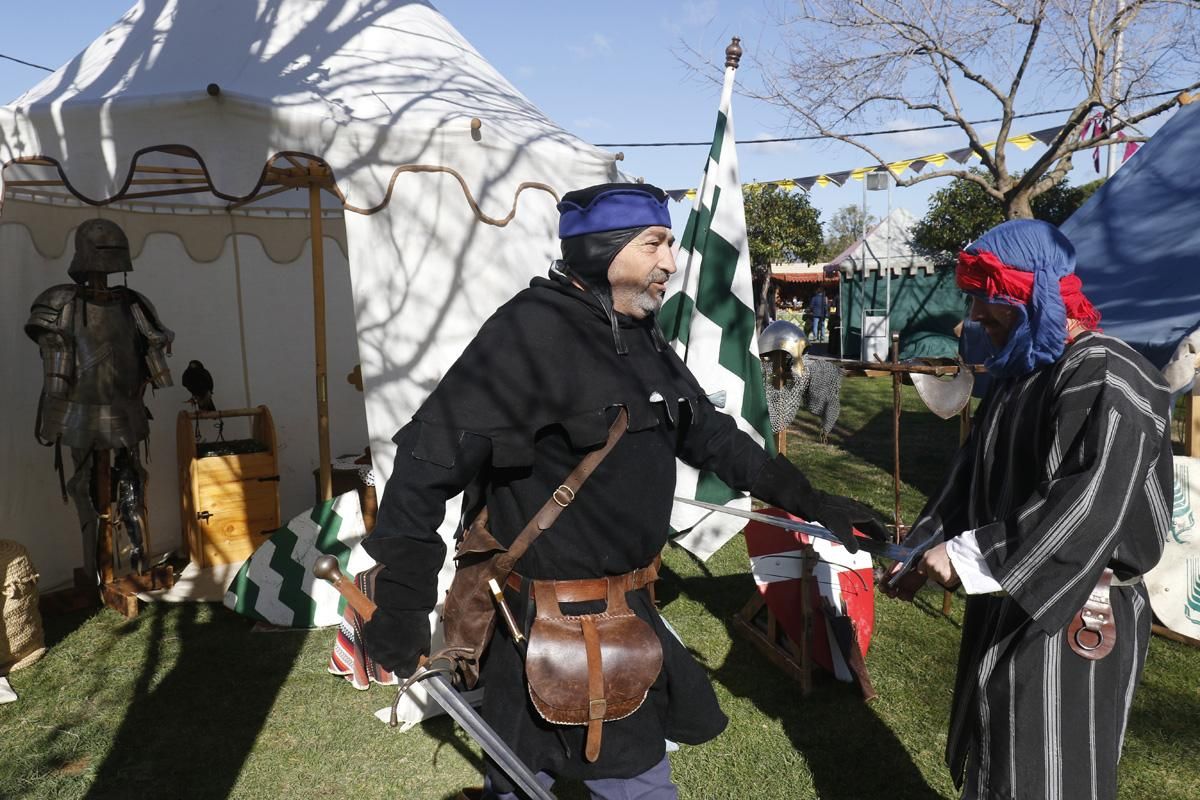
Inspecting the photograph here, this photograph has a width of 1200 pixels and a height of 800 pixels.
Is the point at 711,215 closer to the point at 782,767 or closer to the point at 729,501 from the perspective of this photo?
the point at 729,501

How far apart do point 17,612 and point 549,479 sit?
3362 millimetres

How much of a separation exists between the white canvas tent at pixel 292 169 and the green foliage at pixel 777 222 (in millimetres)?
24120

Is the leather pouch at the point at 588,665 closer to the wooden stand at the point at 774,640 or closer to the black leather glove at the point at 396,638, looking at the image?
the black leather glove at the point at 396,638

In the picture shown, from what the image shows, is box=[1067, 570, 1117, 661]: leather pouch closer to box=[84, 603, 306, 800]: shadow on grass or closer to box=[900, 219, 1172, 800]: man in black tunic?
box=[900, 219, 1172, 800]: man in black tunic

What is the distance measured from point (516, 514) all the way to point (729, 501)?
2.52 meters

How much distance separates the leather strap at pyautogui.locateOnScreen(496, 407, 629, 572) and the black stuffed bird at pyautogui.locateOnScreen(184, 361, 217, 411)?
4135 millimetres

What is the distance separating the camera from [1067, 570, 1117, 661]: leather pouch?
181 cm

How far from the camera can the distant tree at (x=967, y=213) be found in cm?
2172

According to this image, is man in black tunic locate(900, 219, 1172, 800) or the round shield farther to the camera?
the round shield

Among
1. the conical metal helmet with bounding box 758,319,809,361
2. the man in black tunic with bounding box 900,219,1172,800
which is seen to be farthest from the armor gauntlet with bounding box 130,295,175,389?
the conical metal helmet with bounding box 758,319,809,361

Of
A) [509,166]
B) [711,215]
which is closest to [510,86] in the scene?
[509,166]

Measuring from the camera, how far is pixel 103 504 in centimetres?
471

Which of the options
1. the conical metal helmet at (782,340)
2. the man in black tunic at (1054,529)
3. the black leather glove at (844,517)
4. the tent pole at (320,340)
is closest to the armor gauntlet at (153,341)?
the tent pole at (320,340)

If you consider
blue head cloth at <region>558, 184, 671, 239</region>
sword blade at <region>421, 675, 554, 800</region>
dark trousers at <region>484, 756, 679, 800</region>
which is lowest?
dark trousers at <region>484, 756, 679, 800</region>
